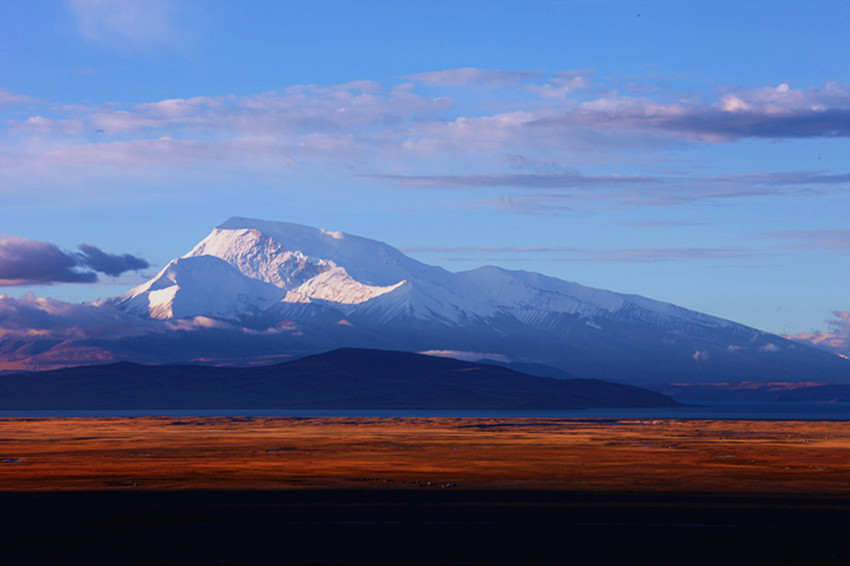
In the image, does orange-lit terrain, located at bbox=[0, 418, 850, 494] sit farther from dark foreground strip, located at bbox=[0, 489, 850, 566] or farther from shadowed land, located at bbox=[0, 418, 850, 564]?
dark foreground strip, located at bbox=[0, 489, 850, 566]

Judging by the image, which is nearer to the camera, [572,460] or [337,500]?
[337,500]

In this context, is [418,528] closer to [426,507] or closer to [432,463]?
[426,507]

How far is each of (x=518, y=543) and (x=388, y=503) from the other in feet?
55.9

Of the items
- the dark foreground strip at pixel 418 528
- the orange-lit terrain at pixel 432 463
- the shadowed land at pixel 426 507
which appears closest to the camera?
the dark foreground strip at pixel 418 528

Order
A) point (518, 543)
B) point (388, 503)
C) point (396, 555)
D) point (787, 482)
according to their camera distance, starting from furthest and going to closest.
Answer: point (787, 482), point (388, 503), point (518, 543), point (396, 555)

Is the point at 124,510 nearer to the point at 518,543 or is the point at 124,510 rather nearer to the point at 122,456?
the point at 518,543

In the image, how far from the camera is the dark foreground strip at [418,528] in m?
42.2

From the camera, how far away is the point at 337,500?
Answer: 63.7 m

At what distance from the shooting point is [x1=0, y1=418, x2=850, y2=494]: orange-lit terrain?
75000mm

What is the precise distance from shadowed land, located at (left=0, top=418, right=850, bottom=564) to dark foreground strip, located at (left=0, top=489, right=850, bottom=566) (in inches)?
4.6

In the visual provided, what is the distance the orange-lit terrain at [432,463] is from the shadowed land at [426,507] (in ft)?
0.91

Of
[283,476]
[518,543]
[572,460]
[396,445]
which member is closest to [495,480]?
[283,476]

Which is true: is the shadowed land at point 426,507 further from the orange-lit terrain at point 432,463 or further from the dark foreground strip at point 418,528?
the orange-lit terrain at point 432,463

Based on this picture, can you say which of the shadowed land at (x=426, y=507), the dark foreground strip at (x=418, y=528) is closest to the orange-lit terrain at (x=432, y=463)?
the shadowed land at (x=426, y=507)
